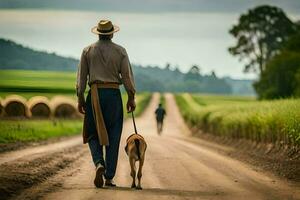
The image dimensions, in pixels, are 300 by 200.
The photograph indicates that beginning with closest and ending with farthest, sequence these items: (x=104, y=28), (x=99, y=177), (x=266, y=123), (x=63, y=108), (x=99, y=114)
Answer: (x=99, y=177)
(x=99, y=114)
(x=104, y=28)
(x=266, y=123)
(x=63, y=108)

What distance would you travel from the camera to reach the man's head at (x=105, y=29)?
41.7 feet

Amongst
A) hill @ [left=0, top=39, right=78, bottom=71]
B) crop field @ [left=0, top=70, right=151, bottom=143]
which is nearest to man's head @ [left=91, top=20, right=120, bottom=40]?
crop field @ [left=0, top=70, right=151, bottom=143]

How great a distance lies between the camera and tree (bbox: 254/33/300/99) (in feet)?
245

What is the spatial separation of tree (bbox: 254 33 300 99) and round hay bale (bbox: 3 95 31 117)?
3148 cm

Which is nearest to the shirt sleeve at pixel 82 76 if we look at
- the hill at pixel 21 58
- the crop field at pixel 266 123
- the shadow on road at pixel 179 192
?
the shadow on road at pixel 179 192

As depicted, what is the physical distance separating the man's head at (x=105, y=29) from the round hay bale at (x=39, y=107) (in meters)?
40.3

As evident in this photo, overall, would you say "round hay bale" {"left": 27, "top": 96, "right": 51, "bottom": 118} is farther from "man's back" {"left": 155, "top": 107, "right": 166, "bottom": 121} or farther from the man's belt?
the man's belt

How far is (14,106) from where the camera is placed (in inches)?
1906

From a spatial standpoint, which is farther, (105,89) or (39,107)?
(39,107)

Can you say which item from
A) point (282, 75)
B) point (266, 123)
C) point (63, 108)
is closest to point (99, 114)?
point (266, 123)

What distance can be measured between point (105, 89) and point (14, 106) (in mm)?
36555

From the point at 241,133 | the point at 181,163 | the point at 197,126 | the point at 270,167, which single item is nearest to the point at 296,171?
the point at 270,167

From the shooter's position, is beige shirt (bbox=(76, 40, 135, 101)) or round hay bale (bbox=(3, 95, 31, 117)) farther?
round hay bale (bbox=(3, 95, 31, 117))

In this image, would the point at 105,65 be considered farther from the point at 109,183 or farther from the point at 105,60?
the point at 109,183
